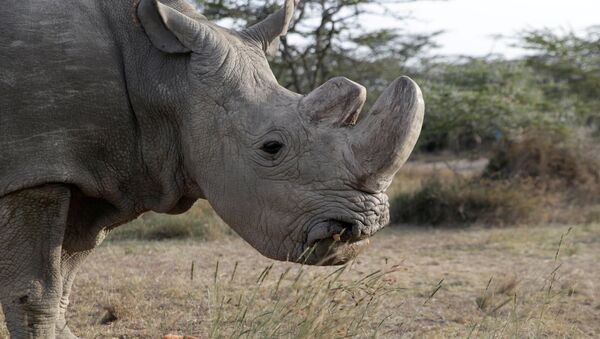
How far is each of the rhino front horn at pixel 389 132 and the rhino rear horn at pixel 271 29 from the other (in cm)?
104

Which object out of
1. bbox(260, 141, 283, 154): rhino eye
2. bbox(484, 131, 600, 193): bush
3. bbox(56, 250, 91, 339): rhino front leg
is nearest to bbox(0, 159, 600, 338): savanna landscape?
bbox(56, 250, 91, 339): rhino front leg

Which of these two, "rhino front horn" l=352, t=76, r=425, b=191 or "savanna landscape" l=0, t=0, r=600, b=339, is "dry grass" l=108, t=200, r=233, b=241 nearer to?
"savanna landscape" l=0, t=0, r=600, b=339

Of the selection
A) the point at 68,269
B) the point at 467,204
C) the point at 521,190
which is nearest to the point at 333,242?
the point at 68,269

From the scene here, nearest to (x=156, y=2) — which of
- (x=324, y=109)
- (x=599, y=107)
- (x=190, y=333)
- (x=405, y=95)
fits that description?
(x=324, y=109)

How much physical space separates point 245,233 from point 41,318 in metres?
0.94

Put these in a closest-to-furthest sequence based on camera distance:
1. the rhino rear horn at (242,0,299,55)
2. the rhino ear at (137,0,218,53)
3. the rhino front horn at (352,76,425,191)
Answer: the rhino front horn at (352,76,425,191) < the rhino ear at (137,0,218,53) < the rhino rear horn at (242,0,299,55)

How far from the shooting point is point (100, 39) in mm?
3564

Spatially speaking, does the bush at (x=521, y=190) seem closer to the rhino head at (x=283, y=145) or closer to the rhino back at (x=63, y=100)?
the rhino head at (x=283, y=145)

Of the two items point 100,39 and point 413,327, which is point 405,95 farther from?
point 413,327

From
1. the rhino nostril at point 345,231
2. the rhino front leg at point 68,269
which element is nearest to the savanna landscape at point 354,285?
the rhino nostril at point 345,231

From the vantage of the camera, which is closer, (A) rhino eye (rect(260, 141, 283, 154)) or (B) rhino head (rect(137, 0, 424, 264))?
(B) rhino head (rect(137, 0, 424, 264))

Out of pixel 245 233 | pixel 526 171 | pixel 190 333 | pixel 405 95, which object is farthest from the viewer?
pixel 526 171

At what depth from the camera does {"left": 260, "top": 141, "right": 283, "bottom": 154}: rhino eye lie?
11.0ft

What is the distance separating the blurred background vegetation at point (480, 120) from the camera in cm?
1159
